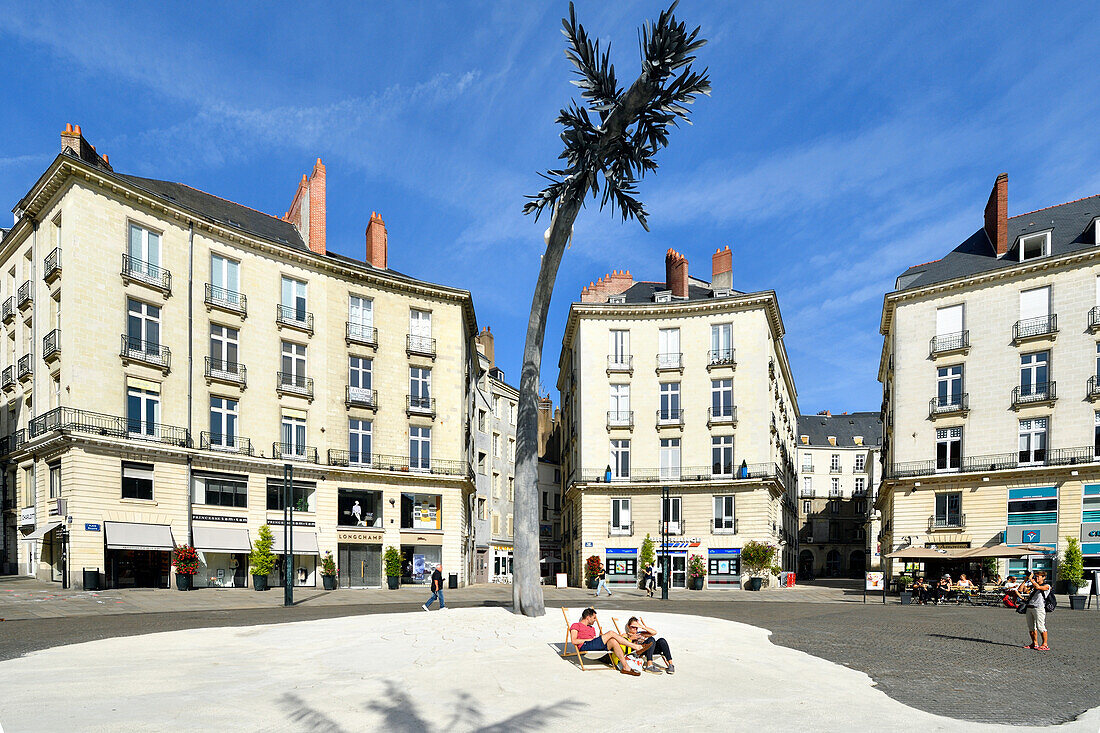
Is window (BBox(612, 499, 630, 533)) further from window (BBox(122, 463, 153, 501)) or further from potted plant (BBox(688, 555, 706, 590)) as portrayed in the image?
window (BBox(122, 463, 153, 501))

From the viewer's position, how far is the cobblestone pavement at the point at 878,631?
10734mm

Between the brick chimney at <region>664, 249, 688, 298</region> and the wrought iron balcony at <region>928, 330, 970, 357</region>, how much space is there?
16.2 m

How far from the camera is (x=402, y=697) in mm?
10039

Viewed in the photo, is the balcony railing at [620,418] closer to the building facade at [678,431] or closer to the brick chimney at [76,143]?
the building facade at [678,431]

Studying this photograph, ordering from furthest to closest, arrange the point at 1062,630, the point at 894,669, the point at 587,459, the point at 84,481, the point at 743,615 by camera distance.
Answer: the point at 587,459 → the point at 84,481 → the point at 743,615 → the point at 1062,630 → the point at 894,669

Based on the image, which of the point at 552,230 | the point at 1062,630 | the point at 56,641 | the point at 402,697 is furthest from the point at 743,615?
the point at 56,641

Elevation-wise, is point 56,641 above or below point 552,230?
below

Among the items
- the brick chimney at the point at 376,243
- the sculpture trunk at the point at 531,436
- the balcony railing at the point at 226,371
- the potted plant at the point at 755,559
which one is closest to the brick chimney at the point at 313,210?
the brick chimney at the point at 376,243

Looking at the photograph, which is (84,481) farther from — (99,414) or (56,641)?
(56,641)

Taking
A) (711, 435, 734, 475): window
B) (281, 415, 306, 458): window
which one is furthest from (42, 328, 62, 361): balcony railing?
(711, 435, 734, 475): window

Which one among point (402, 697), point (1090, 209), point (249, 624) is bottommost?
point (249, 624)

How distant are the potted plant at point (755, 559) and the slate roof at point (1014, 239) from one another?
17.7 meters

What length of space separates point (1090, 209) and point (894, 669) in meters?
41.3

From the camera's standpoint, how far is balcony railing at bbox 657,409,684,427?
48625mm
